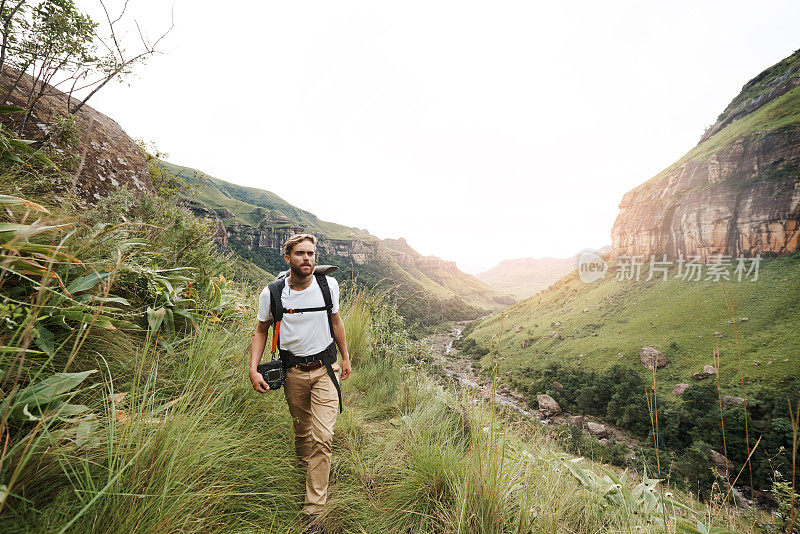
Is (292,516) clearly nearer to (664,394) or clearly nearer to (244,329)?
(244,329)

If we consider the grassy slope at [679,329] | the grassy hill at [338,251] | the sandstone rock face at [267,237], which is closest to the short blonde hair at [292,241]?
the grassy hill at [338,251]

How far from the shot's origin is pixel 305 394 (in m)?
2.60

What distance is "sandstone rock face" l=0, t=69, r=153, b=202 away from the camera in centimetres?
450

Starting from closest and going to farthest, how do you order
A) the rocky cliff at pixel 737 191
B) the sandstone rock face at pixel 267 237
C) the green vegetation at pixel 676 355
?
the green vegetation at pixel 676 355, the rocky cliff at pixel 737 191, the sandstone rock face at pixel 267 237

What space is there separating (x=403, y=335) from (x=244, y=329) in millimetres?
2689

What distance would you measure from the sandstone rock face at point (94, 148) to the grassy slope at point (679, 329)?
38249mm

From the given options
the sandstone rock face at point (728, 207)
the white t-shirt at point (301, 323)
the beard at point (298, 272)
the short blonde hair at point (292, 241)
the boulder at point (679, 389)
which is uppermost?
the sandstone rock face at point (728, 207)

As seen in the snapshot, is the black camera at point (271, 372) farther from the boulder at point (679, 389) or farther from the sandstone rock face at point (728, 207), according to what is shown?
the sandstone rock face at point (728, 207)

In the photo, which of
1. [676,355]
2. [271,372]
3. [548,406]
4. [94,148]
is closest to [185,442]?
[271,372]

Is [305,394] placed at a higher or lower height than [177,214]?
lower

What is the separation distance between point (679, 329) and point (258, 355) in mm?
70950

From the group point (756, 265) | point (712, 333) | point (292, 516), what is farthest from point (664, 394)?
point (292, 516)

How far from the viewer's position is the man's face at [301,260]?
2.64 metres

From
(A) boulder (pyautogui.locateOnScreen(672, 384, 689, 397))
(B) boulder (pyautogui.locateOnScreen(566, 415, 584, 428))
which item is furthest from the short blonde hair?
(A) boulder (pyautogui.locateOnScreen(672, 384, 689, 397))
